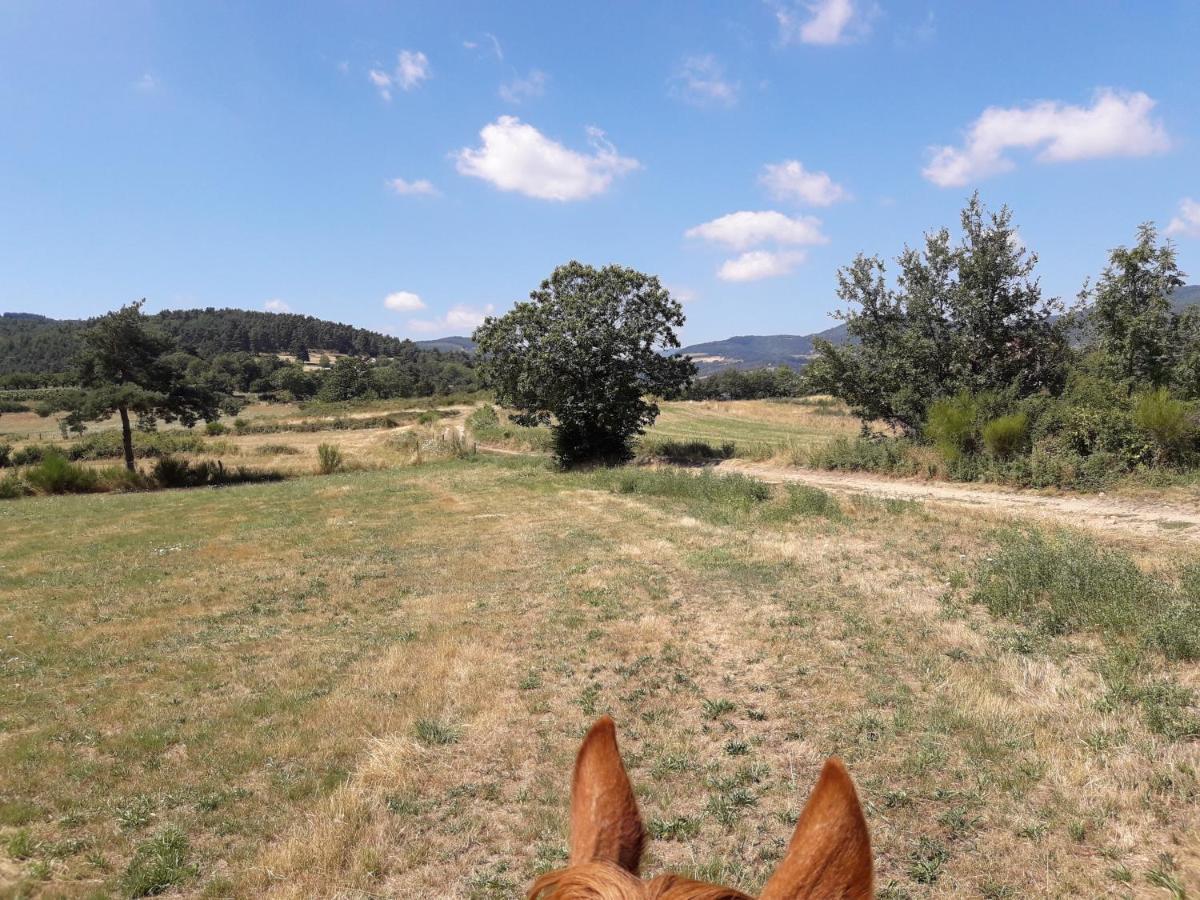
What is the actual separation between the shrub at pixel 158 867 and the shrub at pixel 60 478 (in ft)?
94.6

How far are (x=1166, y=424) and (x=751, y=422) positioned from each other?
35416 millimetres

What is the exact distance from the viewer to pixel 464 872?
135 inches

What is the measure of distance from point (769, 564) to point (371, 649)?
5.80 meters

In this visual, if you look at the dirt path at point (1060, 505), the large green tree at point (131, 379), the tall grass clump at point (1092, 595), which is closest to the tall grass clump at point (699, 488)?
the dirt path at point (1060, 505)

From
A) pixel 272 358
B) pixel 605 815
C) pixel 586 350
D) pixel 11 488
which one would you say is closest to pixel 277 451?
pixel 11 488

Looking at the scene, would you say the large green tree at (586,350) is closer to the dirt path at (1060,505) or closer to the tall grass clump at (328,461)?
the dirt path at (1060,505)

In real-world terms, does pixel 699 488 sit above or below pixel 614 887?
below

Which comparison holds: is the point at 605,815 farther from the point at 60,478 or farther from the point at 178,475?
the point at 60,478

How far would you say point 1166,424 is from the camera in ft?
39.5

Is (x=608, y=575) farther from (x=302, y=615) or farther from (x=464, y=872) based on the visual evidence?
(x=464, y=872)

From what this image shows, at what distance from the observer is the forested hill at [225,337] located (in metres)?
105

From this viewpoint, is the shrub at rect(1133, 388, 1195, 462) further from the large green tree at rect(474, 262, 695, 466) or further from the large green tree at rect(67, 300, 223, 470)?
the large green tree at rect(67, 300, 223, 470)

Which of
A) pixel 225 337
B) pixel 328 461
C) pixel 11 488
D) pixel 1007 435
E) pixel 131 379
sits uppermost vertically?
pixel 225 337

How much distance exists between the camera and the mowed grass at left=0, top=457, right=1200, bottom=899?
3.43 metres
